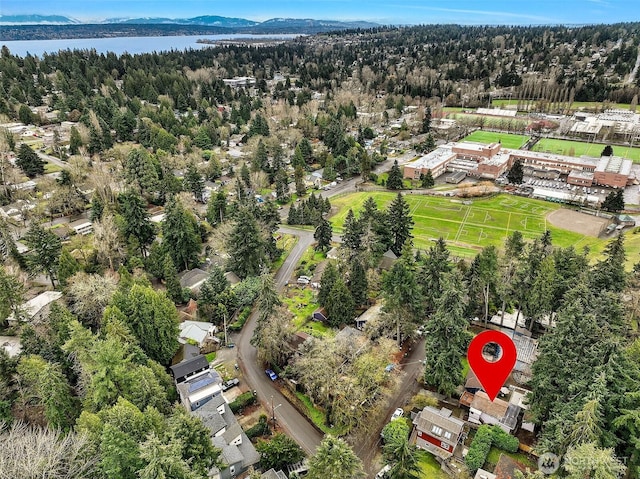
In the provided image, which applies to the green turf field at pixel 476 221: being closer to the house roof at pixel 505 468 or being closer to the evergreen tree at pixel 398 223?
the evergreen tree at pixel 398 223

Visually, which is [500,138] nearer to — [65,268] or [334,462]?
[65,268]

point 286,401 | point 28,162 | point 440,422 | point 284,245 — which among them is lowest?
point 284,245

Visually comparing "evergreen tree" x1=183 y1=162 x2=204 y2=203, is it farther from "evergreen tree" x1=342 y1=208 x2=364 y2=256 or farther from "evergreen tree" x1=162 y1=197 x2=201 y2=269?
"evergreen tree" x1=342 y1=208 x2=364 y2=256

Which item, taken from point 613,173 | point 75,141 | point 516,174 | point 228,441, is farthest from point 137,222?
point 613,173

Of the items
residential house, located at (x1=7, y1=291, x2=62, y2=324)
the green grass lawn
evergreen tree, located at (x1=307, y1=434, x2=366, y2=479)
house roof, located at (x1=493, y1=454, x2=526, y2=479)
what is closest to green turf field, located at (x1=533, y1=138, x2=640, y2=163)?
house roof, located at (x1=493, y1=454, x2=526, y2=479)

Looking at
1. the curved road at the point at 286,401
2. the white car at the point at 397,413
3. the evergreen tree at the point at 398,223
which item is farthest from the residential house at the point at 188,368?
the evergreen tree at the point at 398,223

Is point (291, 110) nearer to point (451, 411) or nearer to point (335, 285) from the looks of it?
point (335, 285)

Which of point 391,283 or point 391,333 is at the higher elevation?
point 391,283

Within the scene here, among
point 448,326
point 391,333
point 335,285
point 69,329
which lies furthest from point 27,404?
point 448,326
